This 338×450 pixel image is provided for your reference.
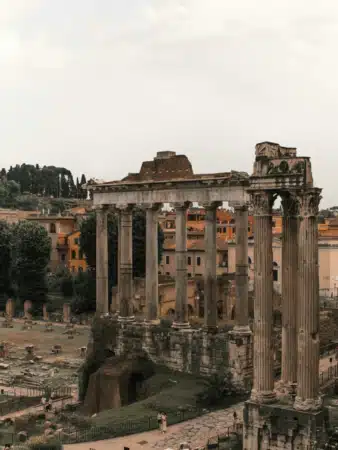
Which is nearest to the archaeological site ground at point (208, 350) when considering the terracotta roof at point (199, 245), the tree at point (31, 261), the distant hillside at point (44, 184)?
the tree at point (31, 261)

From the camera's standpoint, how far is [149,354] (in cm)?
2872

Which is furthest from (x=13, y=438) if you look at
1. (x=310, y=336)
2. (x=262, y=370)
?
(x=310, y=336)

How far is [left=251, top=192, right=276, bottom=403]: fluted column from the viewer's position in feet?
57.1

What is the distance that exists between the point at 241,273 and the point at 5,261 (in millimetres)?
43864

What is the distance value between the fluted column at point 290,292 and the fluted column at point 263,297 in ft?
2.09

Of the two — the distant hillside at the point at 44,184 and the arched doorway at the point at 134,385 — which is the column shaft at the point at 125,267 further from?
the distant hillside at the point at 44,184

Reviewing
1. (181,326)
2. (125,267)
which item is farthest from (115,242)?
(181,326)

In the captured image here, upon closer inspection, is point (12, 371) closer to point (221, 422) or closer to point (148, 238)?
point (148, 238)

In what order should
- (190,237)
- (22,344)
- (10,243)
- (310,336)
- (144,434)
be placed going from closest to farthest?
(310,336), (144,434), (22,344), (10,243), (190,237)

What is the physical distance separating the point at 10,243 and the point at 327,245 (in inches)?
1201

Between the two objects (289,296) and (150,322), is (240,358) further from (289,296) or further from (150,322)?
(289,296)

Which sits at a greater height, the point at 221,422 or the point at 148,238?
the point at 148,238

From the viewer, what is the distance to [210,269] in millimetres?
27094

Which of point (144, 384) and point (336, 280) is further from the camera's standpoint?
point (336, 280)
